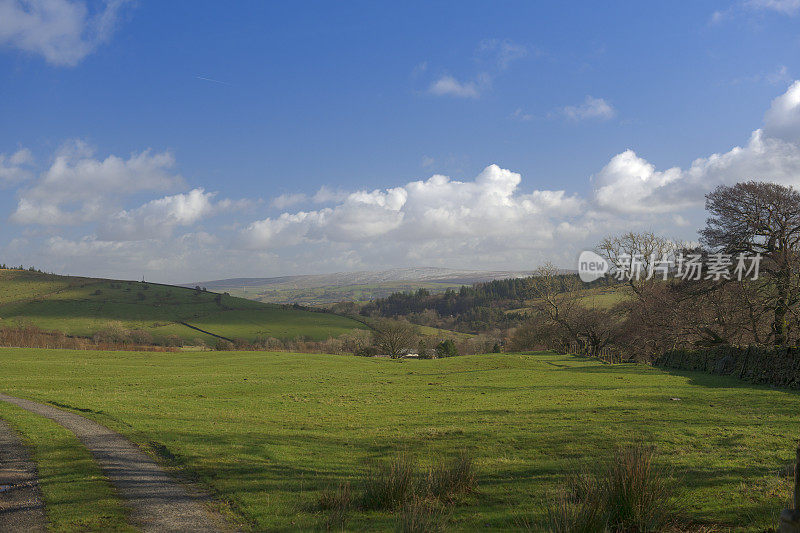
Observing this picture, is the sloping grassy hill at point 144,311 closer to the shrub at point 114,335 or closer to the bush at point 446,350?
the shrub at point 114,335

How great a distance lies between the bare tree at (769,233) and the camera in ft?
122

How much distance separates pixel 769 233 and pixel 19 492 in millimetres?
46988

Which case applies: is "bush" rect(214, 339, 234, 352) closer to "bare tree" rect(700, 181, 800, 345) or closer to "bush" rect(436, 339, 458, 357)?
"bush" rect(436, 339, 458, 357)

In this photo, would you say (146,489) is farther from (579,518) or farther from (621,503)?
(621,503)

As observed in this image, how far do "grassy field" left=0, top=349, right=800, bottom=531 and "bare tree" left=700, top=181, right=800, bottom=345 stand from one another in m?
9.64

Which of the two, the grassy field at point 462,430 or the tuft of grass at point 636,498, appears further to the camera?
the grassy field at point 462,430

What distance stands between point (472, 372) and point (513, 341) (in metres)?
53.5

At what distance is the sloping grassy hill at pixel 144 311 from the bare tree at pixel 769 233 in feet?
345

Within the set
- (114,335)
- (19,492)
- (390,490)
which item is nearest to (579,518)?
(390,490)

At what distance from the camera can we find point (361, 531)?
8.43 m

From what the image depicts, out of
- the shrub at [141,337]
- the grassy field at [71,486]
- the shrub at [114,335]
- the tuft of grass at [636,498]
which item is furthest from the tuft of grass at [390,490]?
the shrub at [141,337]

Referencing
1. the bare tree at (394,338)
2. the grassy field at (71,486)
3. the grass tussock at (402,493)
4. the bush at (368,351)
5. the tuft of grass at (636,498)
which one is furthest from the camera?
the bush at (368,351)

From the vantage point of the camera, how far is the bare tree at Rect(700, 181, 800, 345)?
37.1m

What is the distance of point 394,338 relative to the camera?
86438mm
